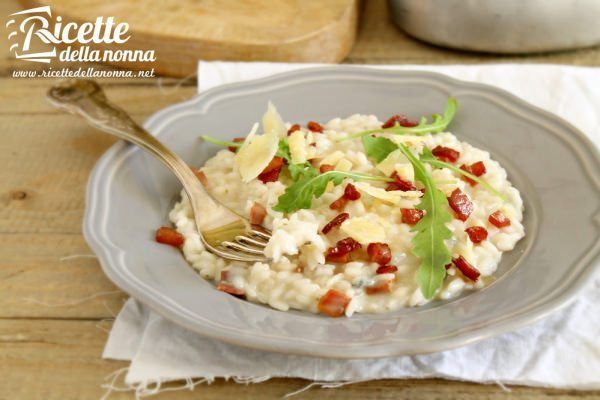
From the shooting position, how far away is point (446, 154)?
9.04 ft

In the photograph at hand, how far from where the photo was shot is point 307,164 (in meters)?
2.66

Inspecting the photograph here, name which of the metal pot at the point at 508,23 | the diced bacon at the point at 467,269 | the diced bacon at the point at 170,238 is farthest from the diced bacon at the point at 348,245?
the metal pot at the point at 508,23

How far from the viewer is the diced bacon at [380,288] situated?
7.33 feet

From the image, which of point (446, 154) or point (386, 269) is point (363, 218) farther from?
point (446, 154)

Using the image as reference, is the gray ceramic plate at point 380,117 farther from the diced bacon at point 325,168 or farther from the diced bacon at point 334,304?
the diced bacon at point 325,168

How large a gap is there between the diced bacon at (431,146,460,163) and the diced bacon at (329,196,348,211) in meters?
0.47

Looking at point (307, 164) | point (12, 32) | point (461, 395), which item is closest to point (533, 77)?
point (307, 164)

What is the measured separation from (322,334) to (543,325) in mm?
731

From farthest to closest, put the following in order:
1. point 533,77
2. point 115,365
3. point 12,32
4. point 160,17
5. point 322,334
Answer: point 12,32 → point 160,17 → point 533,77 → point 115,365 → point 322,334

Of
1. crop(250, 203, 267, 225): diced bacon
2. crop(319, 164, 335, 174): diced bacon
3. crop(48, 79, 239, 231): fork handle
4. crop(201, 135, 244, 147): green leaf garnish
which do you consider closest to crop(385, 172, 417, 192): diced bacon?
crop(319, 164, 335, 174): diced bacon

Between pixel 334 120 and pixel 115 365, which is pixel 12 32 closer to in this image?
pixel 334 120

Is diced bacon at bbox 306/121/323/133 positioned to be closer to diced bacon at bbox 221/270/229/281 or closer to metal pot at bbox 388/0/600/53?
diced bacon at bbox 221/270/229/281

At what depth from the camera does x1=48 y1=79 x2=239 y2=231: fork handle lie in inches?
102

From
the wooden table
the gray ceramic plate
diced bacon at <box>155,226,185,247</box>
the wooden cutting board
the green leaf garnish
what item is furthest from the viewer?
the wooden cutting board
